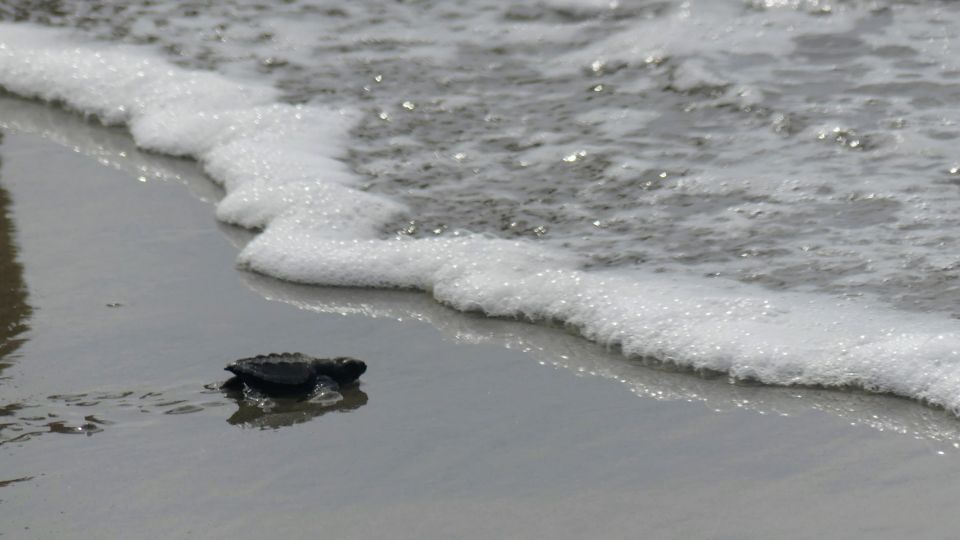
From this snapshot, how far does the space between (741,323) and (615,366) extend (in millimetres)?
323

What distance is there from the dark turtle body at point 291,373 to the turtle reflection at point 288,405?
19 millimetres

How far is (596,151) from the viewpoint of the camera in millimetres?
4707

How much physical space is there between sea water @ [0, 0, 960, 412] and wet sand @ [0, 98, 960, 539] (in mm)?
154

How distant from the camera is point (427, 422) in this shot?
2.97m

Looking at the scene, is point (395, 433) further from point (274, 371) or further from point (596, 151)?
point (596, 151)

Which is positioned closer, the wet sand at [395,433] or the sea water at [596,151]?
the wet sand at [395,433]

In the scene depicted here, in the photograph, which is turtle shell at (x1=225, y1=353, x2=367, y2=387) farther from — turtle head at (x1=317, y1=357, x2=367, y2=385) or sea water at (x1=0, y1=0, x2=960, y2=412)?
sea water at (x1=0, y1=0, x2=960, y2=412)

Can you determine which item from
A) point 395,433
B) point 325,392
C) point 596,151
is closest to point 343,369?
point 325,392

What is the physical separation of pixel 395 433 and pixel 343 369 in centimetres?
26

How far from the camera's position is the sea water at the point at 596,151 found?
135 inches

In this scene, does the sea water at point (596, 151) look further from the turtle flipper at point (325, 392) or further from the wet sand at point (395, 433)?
the turtle flipper at point (325, 392)

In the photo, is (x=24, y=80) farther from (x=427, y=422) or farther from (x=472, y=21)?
(x=427, y=422)

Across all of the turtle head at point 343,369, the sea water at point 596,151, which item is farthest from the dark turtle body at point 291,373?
the sea water at point 596,151

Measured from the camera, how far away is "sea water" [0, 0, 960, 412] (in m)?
3.44
